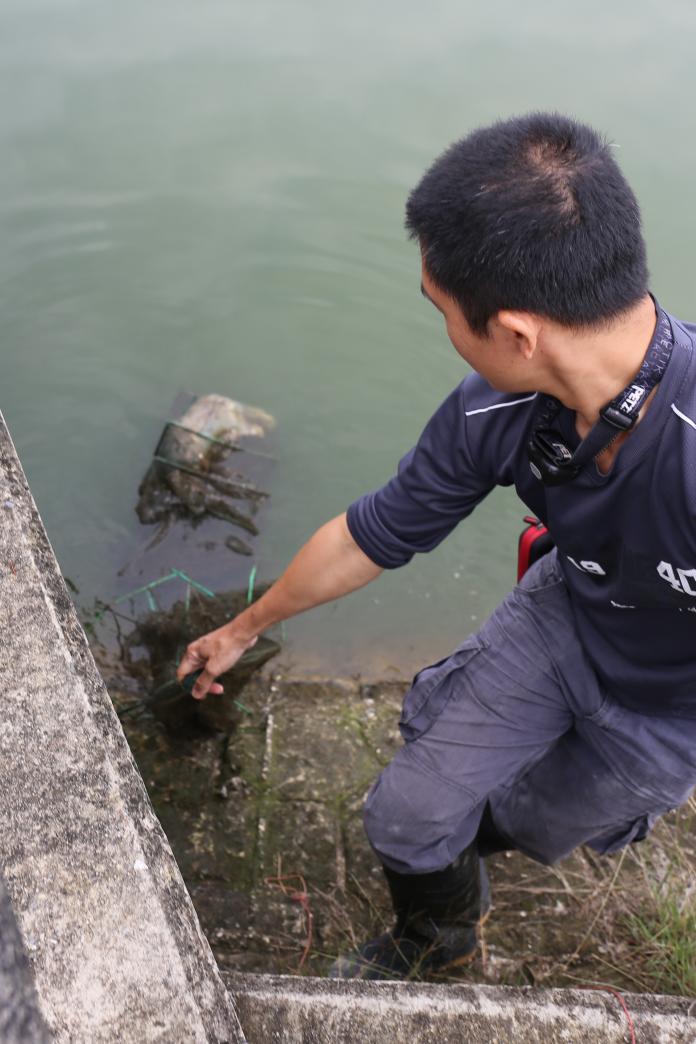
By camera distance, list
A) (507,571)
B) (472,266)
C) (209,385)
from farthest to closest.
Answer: (209,385)
(507,571)
(472,266)

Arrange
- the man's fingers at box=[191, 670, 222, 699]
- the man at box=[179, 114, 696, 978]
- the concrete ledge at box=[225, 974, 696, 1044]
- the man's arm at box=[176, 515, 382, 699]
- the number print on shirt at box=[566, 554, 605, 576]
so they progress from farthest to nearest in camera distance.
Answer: the man's fingers at box=[191, 670, 222, 699] < the man's arm at box=[176, 515, 382, 699] < the number print on shirt at box=[566, 554, 605, 576] < the man at box=[179, 114, 696, 978] < the concrete ledge at box=[225, 974, 696, 1044]

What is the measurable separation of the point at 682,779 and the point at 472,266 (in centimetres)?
144

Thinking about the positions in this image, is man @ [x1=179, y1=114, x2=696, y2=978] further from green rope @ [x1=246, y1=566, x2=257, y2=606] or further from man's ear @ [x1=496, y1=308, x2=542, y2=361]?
green rope @ [x1=246, y1=566, x2=257, y2=606]

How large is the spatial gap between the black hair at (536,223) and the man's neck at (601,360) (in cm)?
5

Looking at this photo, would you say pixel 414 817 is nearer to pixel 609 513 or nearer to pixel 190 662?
pixel 190 662

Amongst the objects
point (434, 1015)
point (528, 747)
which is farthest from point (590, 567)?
point (434, 1015)

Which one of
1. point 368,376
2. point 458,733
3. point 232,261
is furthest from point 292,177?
point 458,733

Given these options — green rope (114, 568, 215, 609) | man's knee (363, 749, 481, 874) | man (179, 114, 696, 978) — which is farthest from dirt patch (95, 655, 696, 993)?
green rope (114, 568, 215, 609)

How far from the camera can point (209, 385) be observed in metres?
5.61

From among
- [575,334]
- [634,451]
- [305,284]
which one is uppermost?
[575,334]

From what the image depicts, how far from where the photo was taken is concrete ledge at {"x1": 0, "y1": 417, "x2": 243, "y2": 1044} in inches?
60.9

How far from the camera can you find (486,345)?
2037 millimetres

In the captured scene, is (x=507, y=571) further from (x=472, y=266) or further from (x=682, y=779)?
(x=472, y=266)

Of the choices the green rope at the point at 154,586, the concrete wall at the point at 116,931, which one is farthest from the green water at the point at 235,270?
the concrete wall at the point at 116,931
